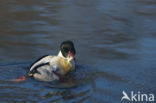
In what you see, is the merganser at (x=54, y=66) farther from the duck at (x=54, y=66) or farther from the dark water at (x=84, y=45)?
the dark water at (x=84, y=45)

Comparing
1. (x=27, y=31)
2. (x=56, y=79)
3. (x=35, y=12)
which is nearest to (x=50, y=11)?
(x=35, y=12)

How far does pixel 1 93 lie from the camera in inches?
287

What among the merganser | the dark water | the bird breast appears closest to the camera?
the dark water

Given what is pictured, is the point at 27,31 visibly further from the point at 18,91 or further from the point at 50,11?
the point at 18,91

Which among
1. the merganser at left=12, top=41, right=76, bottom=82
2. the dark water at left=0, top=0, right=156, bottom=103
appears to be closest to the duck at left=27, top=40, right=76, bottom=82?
the merganser at left=12, top=41, right=76, bottom=82

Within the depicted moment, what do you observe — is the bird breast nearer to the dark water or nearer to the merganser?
the merganser

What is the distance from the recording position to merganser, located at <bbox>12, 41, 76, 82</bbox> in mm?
7863

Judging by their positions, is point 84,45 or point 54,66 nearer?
point 54,66

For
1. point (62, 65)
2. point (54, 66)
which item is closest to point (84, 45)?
point (62, 65)

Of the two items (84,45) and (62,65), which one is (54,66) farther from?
(84,45)

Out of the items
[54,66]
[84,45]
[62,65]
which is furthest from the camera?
[84,45]

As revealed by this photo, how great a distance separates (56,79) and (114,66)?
134 centimetres

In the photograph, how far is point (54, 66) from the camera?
7.99 metres

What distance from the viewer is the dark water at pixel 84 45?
7469mm
